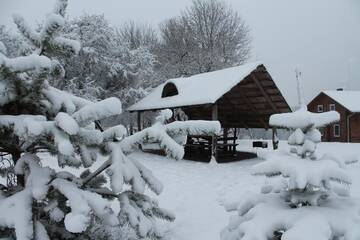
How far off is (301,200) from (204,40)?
3402 centimetres

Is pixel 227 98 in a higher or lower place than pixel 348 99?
lower

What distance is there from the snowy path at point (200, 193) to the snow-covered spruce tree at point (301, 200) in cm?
53

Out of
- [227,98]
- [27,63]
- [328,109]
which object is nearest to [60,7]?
[27,63]

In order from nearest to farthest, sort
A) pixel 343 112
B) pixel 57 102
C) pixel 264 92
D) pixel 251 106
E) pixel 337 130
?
1. pixel 57 102
2. pixel 264 92
3. pixel 251 106
4. pixel 343 112
5. pixel 337 130

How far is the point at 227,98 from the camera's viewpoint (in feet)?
52.9

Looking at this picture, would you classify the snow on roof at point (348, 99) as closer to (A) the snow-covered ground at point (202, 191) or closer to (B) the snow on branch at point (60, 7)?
(A) the snow-covered ground at point (202, 191)

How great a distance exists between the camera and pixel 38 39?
3088 mm

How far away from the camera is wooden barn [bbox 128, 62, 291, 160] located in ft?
43.8

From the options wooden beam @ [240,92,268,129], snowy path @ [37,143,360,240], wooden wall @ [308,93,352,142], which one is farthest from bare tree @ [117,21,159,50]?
snowy path @ [37,143,360,240]

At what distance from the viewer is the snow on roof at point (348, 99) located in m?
31.6

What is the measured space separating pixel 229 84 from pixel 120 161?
34.3 ft

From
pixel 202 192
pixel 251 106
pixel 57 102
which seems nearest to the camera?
pixel 57 102

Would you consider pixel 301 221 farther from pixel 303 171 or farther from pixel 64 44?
pixel 64 44

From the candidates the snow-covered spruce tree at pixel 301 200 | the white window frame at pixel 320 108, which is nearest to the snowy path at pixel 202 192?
the snow-covered spruce tree at pixel 301 200
